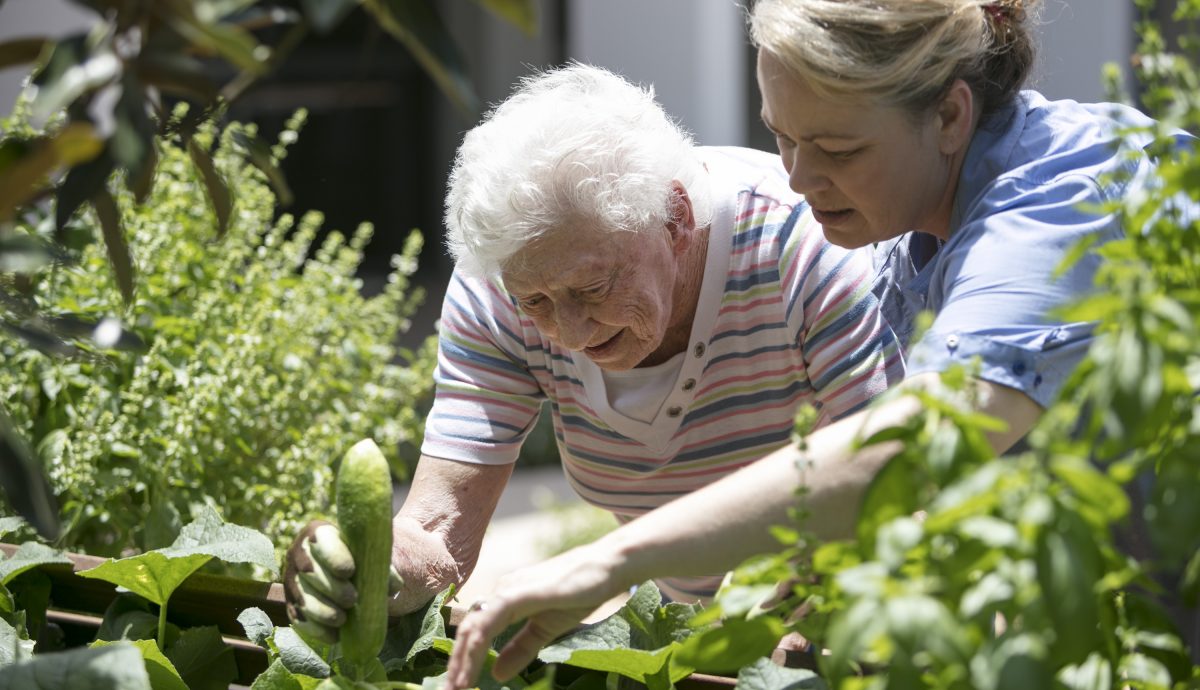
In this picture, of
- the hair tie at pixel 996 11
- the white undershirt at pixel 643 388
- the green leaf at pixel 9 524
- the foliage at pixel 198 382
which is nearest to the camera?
the hair tie at pixel 996 11

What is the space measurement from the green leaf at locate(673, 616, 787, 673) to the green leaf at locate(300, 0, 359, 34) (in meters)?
0.55

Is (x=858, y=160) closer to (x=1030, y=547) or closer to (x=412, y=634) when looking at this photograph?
(x=412, y=634)

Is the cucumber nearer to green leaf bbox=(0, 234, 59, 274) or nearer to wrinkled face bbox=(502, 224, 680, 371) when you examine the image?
green leaf bbox=(0, 234, 59, 274)

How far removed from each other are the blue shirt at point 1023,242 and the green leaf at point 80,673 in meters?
0.74

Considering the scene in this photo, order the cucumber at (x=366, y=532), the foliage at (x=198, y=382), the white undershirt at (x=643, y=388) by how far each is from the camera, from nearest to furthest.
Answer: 1. the cucumber at (x=366, y=532)
2. the white undershirt at (x=643, y=388)
3. the foliage at (x=198, y=382)

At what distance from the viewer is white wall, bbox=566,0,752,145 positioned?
642 cm

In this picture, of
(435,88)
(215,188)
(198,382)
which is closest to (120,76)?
(215,188)

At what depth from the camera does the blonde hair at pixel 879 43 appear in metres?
1.54

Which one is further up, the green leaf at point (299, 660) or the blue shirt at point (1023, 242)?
the blue shirt at point (1023, 242)

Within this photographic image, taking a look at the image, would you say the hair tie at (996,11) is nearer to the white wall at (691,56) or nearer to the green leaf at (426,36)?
the green leaf at (426,36)

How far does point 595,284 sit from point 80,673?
858mm

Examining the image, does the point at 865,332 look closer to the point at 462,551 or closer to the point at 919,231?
the point at 919,231

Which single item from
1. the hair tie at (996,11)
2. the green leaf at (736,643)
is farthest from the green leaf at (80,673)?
the hair tie at (996,11)

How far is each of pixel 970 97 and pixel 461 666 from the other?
0.91m
